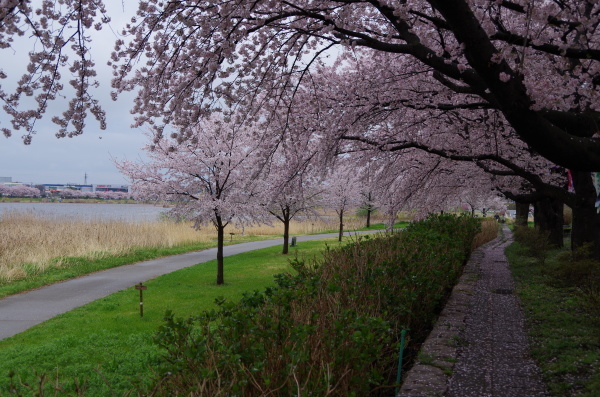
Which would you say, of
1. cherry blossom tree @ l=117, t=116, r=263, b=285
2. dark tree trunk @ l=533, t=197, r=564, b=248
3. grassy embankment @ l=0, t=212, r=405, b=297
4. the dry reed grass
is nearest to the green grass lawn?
cherry blossom tree @ l=117, t=116, r=263, b=285

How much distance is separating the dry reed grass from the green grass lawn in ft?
15.7

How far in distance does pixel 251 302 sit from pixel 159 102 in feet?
12.0

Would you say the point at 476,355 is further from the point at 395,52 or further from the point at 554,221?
the point at 554,221

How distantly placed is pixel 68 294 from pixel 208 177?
4982 millimetres

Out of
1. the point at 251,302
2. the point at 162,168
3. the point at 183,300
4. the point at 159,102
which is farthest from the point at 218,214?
the point at 251,302

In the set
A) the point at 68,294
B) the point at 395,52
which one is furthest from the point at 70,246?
the point at 395,52

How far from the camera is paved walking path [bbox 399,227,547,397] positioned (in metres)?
3.77

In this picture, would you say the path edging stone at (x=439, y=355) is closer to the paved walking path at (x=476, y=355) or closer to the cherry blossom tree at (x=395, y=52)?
the paved walking path at (x=476, y=355)

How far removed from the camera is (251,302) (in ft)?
12.4

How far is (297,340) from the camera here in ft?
9.07

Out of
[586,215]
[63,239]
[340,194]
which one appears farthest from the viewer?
[340,194]

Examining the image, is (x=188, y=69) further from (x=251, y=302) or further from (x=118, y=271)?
(x=118, y=271)

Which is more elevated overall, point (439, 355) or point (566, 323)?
point (439, 355)

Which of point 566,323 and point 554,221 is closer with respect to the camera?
point 566,323
